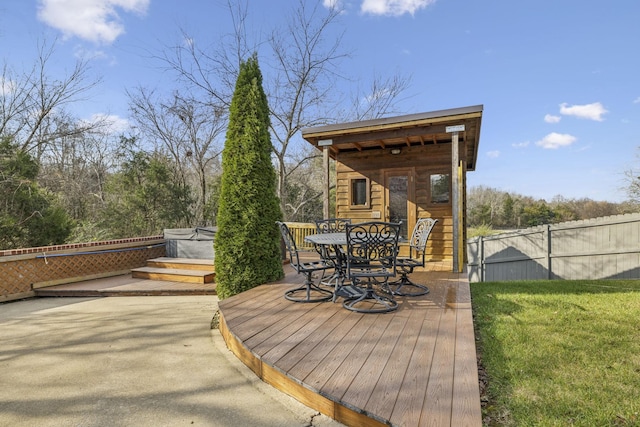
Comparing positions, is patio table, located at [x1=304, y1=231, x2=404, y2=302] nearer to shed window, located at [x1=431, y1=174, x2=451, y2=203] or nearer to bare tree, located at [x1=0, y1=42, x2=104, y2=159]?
shed window, located at [x1=431, y1=174, x2=451, y2=203]

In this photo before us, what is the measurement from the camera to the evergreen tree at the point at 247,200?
4.27 m

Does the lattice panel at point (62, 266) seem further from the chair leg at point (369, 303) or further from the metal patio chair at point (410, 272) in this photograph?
the metal patio chair at point (410, 272)

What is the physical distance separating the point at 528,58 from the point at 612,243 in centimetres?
615

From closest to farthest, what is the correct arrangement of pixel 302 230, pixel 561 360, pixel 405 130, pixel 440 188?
pixel 561 360, pixel 405 130, pixel 440 188, pixel 302 230

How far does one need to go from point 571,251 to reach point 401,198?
16.6 feet

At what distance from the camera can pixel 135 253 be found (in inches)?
285

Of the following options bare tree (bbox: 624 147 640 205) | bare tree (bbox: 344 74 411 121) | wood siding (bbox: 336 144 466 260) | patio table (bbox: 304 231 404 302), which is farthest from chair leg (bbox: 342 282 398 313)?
bare tree (bbox: 624 147 640 205)

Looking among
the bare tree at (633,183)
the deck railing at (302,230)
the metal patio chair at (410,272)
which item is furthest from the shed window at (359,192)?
the bare tree at (633,183)

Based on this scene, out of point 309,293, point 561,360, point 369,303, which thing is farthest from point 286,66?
point 561,360

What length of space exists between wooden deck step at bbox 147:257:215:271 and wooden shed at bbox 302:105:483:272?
2.55 m

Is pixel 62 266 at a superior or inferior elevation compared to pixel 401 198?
inferior

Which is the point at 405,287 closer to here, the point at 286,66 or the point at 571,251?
the point at 571,251

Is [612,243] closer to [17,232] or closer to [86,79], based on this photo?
[17,232]

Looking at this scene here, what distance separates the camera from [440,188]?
22.0 feet
